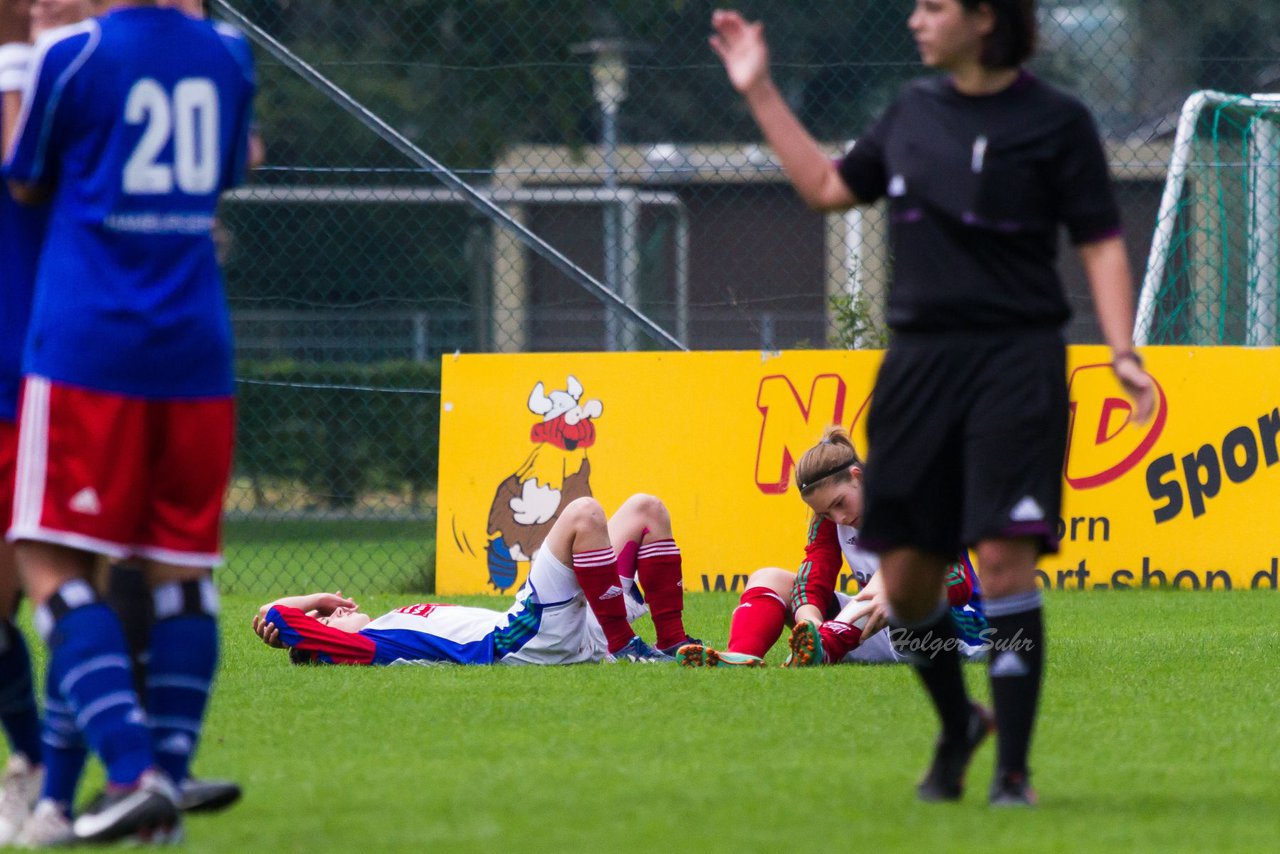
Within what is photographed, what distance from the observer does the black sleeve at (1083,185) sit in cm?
384

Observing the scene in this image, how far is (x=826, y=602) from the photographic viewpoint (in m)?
6.44

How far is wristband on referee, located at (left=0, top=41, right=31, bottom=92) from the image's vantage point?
350cm

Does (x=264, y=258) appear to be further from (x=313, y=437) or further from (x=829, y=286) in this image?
(x=829, y=286)

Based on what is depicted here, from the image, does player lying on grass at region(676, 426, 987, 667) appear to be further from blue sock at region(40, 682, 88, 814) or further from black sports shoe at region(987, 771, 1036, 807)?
blue sock at region(40, 682, 88, 814)

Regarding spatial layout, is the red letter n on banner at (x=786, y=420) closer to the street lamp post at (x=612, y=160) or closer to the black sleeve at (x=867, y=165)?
the street lamp post at (x=612, y=160)

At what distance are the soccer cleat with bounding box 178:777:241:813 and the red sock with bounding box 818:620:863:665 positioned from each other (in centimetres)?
291

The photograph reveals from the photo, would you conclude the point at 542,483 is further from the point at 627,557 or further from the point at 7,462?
the point at 7,462

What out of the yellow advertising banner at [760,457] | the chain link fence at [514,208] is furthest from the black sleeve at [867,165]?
the chain link fence at [514,208]

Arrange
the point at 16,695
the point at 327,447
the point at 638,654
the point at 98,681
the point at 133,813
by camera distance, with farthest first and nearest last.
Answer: the point at 327,447 → the point at 638,654 → the point at 16,695 → the point at 98,681 → the point at 133,813

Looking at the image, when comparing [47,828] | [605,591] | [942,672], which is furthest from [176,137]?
[605,591]

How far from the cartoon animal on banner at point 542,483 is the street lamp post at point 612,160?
91 cm

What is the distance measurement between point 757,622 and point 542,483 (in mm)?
3009

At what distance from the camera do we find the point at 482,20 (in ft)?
44.3

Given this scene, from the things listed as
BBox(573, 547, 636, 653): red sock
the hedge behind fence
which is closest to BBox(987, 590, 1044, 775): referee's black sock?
BBox(573, 547, 636, 653): red sock
